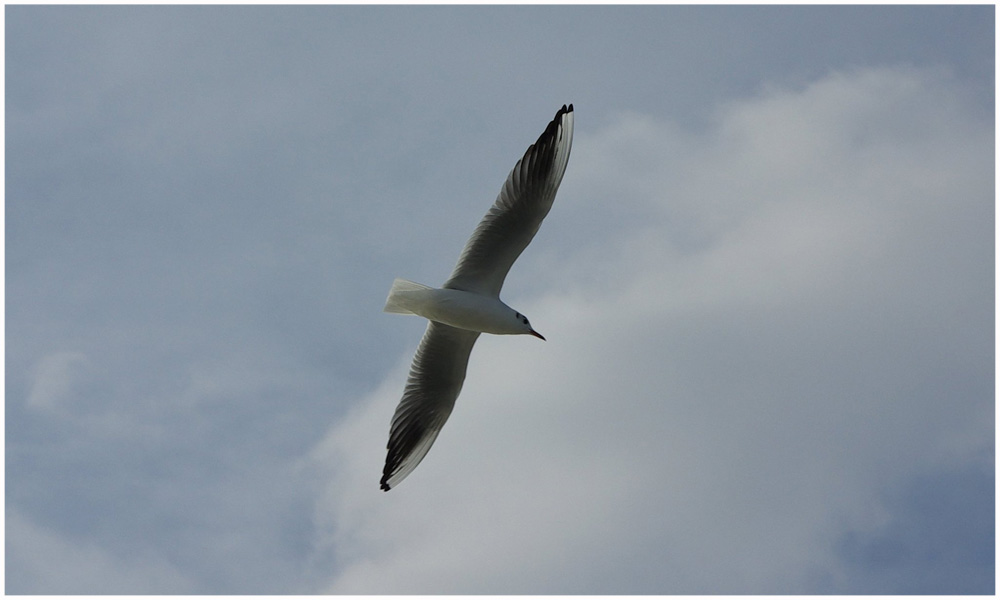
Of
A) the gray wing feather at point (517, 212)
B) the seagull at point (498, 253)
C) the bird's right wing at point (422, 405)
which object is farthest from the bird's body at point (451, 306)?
the bird's right wing at point (422, 405)

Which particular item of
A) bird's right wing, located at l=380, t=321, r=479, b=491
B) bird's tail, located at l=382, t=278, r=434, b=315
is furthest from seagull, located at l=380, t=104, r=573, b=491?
bird's right wing, located at l=380, t=321, r=479, b=491

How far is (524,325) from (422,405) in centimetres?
159

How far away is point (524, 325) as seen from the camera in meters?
12.7

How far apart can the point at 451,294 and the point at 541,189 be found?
4.38ft

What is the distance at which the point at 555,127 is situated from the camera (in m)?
12.5

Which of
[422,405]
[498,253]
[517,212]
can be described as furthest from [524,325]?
[422,405]

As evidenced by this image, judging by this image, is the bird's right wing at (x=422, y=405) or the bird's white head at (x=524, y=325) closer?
the bird's white head at (x=524, y=325)

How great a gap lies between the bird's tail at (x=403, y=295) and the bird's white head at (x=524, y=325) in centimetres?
99

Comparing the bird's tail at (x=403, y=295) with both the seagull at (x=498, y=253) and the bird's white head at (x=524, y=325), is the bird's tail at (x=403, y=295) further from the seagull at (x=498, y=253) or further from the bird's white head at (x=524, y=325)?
the bird's white head at (x=524, y=325)

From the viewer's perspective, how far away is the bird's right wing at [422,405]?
Answer: 13.4 meters

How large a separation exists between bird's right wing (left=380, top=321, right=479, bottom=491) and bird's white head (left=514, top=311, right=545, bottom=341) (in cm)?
71

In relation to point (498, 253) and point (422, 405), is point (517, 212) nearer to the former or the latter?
point (498, 253)

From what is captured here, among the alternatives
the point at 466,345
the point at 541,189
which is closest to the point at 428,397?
the point at 466,345

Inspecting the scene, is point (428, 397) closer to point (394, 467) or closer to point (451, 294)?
point (394, 467)
